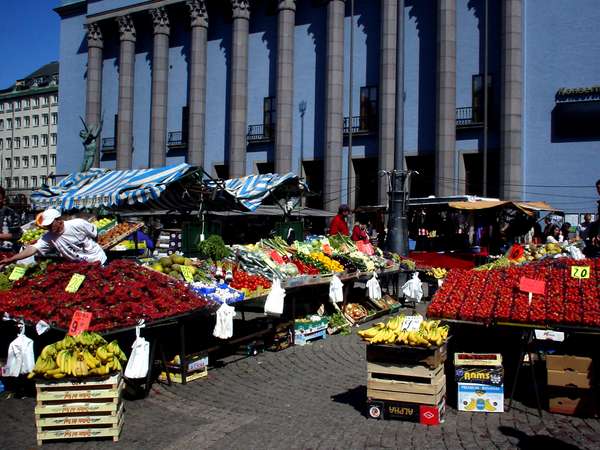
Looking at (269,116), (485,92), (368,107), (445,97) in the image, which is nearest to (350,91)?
(368,107)

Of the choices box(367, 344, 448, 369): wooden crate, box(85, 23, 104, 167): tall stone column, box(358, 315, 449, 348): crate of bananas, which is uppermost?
box(85, 23, 104, 167): tall stone column

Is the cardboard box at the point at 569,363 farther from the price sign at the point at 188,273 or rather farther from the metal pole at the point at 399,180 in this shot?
the metal pole at the point at 399,180

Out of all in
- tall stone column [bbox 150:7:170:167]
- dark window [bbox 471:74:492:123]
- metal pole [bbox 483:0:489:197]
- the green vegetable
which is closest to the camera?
the green vegetable

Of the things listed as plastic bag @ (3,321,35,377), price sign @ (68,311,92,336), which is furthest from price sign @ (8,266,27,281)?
price sign @ (68,311,92,336)

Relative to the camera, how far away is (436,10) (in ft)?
99.8

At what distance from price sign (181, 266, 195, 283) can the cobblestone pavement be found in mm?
1463

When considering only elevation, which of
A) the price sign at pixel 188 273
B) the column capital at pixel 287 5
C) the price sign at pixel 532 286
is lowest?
the price sign at pixel 188 273

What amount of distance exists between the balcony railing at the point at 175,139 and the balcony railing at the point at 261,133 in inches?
185

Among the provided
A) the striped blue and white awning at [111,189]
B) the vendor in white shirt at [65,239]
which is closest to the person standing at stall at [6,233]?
the vendor in white shirt at [65,239]

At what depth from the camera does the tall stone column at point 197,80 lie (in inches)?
1430

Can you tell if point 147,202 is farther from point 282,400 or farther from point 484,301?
point 484,301

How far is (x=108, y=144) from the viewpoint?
1650 inches

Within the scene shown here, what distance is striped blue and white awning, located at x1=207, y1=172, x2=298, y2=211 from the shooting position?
14.6m

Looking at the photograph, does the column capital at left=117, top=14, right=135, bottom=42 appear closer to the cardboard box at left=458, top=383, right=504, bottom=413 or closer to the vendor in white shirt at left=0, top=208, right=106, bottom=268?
the vendor in white shirt at left=0, top=208, right=106, bottom=268
